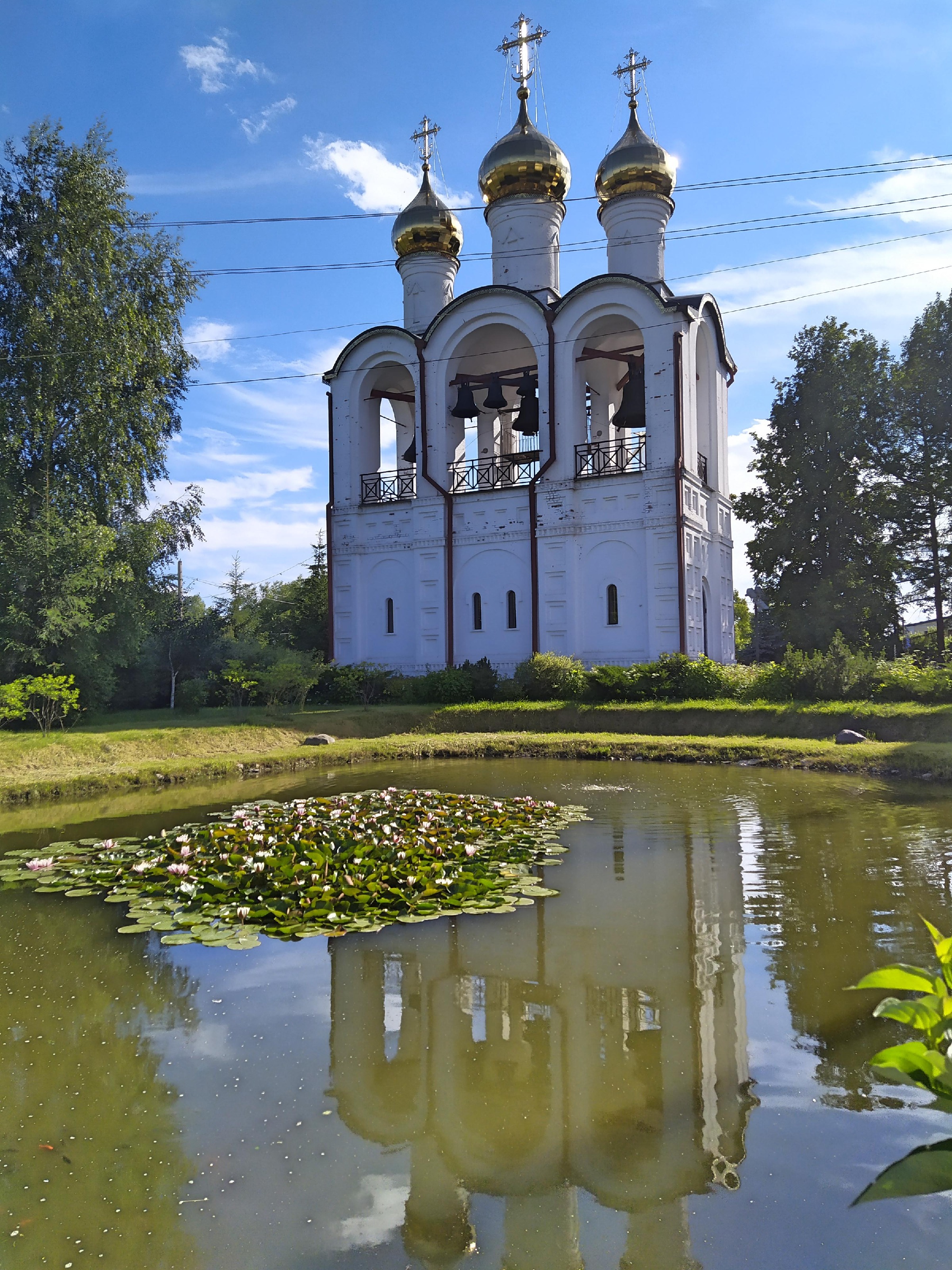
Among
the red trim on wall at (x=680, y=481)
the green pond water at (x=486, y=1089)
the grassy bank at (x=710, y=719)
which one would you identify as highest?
the red trim on wall at (x=680, y=481)

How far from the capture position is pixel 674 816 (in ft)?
28.9

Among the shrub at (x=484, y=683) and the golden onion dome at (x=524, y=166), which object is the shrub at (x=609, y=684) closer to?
the shrub at (x=484, y=683)

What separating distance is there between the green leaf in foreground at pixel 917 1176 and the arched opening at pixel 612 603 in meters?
19.7

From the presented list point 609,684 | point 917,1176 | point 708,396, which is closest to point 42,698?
point 609,684

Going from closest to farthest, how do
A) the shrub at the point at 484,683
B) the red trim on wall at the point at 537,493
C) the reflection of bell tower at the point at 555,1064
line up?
the reflection of bell tower at the point at 555,1064, the shrub at the point at 484,683, the red trim on wall at the point at 537,493

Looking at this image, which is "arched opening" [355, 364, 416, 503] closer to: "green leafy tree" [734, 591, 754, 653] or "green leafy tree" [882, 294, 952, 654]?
"green leafy tree" [882, 294, 952, 654]

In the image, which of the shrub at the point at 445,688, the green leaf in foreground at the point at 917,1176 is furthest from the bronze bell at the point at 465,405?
the green leaf in foreground at the point at 917,1176

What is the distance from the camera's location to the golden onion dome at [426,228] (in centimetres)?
2484

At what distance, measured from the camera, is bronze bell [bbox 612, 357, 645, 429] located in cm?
2075

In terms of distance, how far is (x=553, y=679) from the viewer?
61.2 feet

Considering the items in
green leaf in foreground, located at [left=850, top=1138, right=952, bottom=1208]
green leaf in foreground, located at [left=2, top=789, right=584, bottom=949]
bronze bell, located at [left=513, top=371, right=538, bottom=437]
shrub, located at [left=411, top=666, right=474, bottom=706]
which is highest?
bronze bell, located at [left=513, top=371, right=538, bottom=437]

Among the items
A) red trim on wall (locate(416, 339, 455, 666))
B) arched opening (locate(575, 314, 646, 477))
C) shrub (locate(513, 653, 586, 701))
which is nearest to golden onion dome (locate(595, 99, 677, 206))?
arched opening (locate(575, 314, 646, 477))

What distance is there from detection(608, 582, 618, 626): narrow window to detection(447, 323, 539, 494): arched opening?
3.85m

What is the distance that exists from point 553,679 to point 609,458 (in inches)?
258
